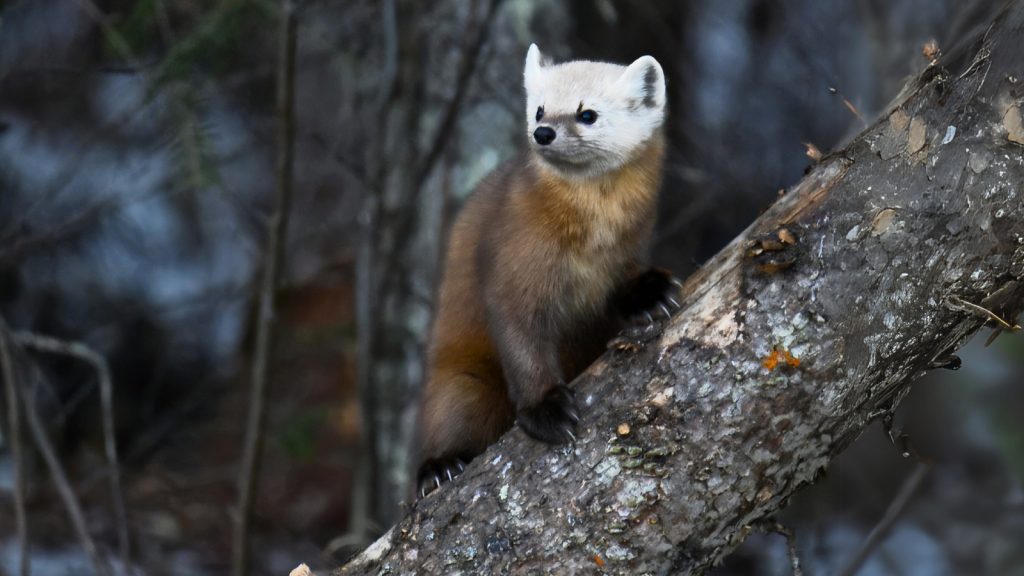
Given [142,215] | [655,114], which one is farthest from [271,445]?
[655,114]

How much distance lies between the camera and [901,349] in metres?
1.84

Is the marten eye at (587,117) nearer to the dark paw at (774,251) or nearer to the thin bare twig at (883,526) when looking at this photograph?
the dark paw at (774,251)

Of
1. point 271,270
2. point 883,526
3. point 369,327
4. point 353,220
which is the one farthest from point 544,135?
point 353,220

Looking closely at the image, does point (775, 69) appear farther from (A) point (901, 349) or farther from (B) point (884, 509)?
(A) point (901, 349)

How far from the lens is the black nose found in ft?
7.45

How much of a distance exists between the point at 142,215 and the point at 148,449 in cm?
155

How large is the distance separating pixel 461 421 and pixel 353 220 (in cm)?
335

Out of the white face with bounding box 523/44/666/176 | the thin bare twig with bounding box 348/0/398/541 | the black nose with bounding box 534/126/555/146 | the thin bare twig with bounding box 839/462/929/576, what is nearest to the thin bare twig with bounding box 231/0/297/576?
the thin bare twig with bounding box 348/0/398/541

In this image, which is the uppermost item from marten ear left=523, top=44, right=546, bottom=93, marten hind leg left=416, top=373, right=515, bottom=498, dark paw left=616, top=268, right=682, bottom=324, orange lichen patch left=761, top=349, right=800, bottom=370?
marten ear left=523, top=44, right=546, bottom=93

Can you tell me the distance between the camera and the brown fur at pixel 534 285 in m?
2.41

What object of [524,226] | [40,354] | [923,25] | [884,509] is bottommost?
[884,509]

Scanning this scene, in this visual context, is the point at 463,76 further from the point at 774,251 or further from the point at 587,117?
the point at 774,251

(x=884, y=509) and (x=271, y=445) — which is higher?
(x=271, y=445)

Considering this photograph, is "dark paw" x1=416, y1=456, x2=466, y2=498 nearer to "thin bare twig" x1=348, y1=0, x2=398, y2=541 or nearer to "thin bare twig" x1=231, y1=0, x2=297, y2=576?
"thin bare twig" x1=231, y1=0, x2=297, y2=576
